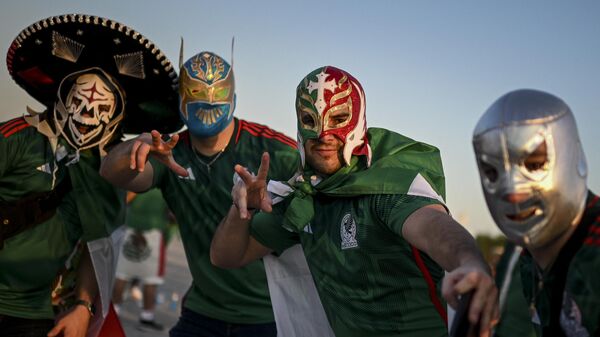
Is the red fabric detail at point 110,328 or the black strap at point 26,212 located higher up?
the black strap at point 26,212

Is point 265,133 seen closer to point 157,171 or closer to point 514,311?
point 157,171

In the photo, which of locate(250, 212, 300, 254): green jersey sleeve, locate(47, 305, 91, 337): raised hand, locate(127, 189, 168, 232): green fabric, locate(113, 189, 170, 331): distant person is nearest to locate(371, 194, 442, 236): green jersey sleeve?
locate(250, 212, 300, 254): green jersey sleeve

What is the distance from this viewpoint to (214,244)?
4707 mm

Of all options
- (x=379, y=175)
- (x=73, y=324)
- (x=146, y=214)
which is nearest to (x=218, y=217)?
(x=73, y=324)

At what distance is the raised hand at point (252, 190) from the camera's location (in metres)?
4.03

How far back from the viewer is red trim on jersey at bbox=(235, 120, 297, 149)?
5582 millimetres

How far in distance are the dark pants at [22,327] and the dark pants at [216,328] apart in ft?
3.01

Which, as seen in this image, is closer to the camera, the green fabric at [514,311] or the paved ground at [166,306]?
the green fabric at [514,311]

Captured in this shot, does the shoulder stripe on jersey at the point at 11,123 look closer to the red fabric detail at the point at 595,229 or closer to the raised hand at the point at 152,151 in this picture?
the raised hand at the point at 152,151

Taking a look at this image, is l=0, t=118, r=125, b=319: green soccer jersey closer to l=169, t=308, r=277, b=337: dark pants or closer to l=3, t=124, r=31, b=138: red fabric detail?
l=3, t=124, r=31, b=138: red fabric detail

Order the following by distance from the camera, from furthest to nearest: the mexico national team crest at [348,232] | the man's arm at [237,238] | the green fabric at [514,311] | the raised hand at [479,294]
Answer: the man's arm at [237,238], the mexico national team crest at [348,232], the green fabric at [514,311], the raised hand at [479,294]

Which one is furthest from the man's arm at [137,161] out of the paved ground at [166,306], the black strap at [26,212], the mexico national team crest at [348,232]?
the paved ground at [166,306]

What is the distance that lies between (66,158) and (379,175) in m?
2.56

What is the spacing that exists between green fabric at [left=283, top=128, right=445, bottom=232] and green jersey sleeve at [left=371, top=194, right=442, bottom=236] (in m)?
0.04
